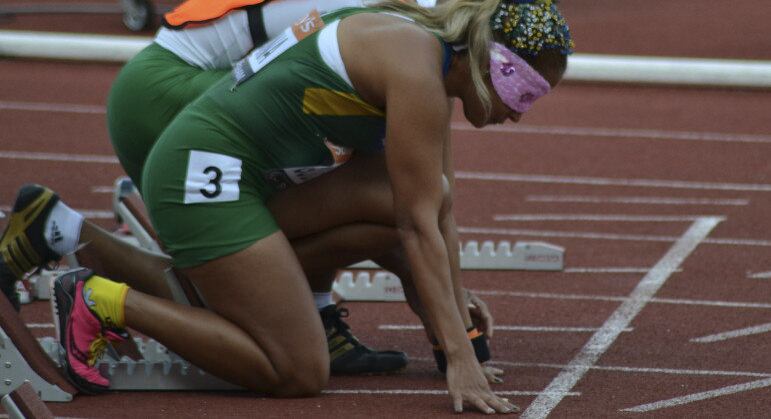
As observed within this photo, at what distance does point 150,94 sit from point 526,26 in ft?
4.94

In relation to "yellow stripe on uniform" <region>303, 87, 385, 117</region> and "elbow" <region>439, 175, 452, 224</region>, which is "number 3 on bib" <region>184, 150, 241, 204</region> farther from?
"elbow" <region>439, 175, 452, 224</region>

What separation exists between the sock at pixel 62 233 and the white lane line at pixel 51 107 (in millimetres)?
6618

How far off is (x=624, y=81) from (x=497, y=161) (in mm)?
3123

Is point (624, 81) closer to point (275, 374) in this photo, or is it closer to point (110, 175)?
point (110, 175)

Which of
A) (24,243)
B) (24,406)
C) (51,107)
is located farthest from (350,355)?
(51,107)

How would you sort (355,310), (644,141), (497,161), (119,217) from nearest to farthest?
(355,310), (119,217), (497,161), (644,141)

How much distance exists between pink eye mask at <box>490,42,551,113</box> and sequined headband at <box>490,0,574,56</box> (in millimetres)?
32

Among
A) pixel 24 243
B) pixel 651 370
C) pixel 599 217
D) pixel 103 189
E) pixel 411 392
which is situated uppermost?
pixel 24 243

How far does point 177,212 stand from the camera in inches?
178

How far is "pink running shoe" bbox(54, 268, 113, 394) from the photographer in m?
4.44

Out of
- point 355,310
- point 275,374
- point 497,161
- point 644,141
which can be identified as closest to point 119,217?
point 355,310

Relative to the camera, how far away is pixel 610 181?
9000 millimetres

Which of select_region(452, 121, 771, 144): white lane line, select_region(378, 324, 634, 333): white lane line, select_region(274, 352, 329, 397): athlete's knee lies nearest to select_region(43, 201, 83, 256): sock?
select_region(274, 352, 329, 397): athlete's knee

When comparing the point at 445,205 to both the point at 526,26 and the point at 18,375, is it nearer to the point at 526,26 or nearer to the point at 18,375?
the point at 526,26
